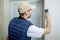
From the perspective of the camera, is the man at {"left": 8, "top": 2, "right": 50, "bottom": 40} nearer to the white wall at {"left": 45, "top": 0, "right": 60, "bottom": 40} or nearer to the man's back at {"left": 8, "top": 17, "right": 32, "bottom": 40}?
the man's back at {"left": 8, "top": 17, "right": 32, "bottom": 40}

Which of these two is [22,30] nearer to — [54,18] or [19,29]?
[19,29]

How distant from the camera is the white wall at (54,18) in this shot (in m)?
2.31

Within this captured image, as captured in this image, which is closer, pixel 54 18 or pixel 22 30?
pixel 22 30

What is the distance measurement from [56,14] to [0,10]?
107cm

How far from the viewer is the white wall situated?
7.59 feet

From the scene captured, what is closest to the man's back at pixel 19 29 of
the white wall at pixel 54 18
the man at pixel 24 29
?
the man at pixel 24 29

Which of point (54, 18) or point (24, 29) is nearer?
point (24, 29)

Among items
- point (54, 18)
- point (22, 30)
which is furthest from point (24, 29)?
point (54, 18)

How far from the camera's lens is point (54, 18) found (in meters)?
2.32

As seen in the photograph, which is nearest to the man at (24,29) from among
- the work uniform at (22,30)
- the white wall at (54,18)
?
the work uniform at (22,30)

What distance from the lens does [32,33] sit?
4.76ft

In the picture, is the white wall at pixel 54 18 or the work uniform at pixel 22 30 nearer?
the work uniform at pixel 22 30

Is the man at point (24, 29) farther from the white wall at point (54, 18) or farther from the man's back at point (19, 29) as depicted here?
the white wall at point (54, 18)

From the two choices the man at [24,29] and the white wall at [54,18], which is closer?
the man at [24,29]
